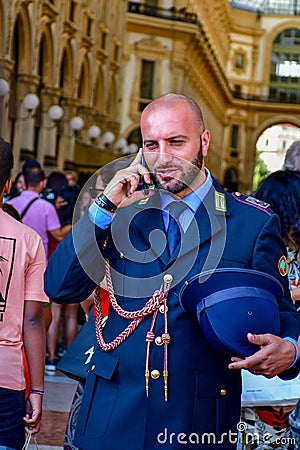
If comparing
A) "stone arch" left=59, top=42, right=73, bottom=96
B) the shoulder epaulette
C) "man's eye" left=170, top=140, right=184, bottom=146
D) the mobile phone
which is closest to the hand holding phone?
the mobile phone

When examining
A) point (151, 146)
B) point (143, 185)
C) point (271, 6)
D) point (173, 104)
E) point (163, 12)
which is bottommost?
point (143, 185)

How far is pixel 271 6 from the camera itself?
8619 cm

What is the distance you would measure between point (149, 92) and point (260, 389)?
4045 centimetres

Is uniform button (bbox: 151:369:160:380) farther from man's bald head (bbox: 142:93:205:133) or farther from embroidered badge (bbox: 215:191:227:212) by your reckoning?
man's bald head (bbox: 142:93:205:133)

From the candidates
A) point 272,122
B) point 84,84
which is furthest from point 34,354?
point 272,122

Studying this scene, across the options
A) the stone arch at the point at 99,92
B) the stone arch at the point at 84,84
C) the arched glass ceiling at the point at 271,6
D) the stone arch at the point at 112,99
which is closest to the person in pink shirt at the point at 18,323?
the stone arch at the point at 84,84

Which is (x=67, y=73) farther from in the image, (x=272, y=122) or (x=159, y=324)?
(x=272, y=122)

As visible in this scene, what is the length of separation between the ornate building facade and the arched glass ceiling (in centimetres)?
31

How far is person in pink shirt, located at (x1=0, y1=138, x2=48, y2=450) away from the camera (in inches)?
153

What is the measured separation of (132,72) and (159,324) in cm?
4153

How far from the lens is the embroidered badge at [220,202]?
3.13 metres

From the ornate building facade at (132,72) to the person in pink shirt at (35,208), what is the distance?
8479mm

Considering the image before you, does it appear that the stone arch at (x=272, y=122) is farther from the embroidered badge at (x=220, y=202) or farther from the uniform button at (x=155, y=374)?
the uniform button at (x=155, y=374)

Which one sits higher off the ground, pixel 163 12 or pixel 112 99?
pixel 163 12
